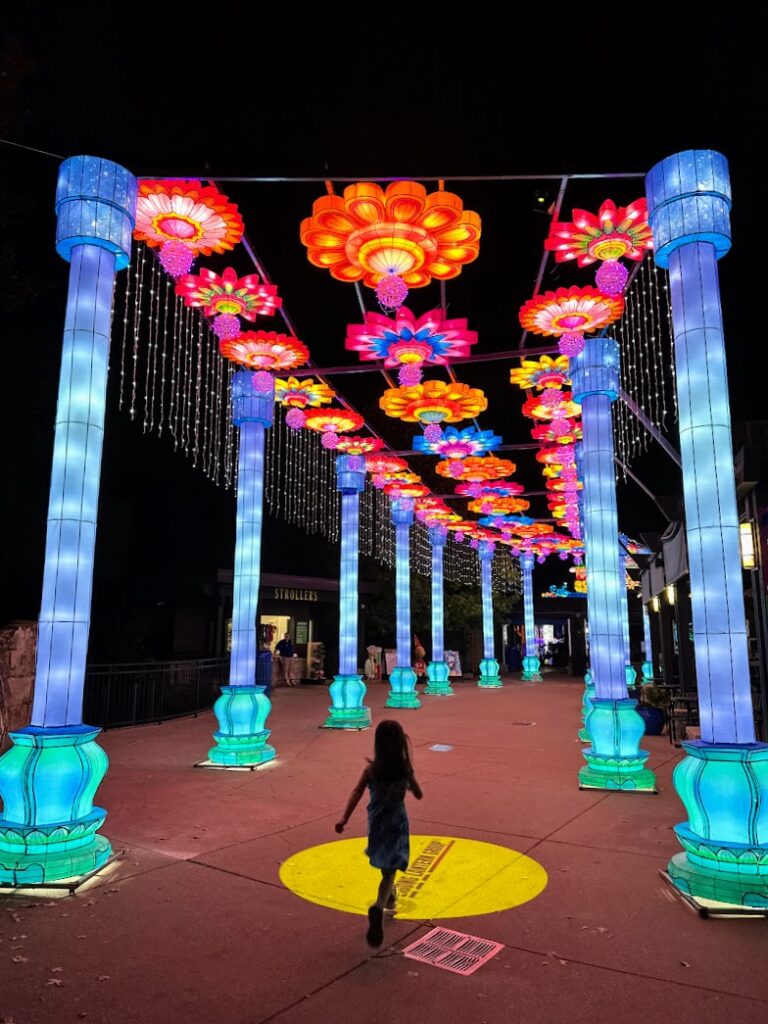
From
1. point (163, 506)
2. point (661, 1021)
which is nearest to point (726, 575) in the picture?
point (661, 1021)

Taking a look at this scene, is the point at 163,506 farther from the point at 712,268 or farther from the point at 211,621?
the point at 712,268

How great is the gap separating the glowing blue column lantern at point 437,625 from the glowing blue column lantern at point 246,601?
456 inches

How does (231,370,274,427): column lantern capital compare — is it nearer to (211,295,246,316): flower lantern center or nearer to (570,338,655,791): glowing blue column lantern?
(211,295,246,316): flower lantern center

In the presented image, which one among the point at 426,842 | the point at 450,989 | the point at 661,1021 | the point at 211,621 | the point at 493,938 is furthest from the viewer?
the point at 211,621

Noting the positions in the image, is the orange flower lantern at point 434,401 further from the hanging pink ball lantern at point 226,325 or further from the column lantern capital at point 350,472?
the column lantern capital at point 350,472

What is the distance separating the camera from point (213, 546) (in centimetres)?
2694

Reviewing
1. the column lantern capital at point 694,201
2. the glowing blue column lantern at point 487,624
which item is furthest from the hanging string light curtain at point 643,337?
the glowing blue column lantern at point 487,624

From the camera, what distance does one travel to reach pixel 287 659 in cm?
2386

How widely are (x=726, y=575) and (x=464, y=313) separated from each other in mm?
7031

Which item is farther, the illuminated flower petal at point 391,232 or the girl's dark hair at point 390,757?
the illuminated flower petal at point 391,232

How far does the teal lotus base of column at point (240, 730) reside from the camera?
8.77 m

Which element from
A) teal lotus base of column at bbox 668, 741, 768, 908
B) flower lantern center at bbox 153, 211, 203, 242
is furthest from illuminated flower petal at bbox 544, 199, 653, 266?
teal lotus base of column at bbox 668, 741, 768, 908

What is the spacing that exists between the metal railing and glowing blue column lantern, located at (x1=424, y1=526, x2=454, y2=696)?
741 cm

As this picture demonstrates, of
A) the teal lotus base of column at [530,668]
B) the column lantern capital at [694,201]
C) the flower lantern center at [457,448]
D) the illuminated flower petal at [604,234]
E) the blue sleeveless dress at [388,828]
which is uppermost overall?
the illuminated flower petal at [604,234]
